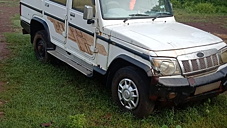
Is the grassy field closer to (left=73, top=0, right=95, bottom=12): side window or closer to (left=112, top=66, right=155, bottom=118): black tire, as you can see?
(left=112, top=66, right=155, bottom=118): black tire

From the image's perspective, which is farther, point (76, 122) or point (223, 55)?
point (223, 55)

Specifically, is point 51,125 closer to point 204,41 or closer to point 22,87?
point 22,87

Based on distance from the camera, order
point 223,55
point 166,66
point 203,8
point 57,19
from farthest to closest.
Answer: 1. point 203,8
2. point 57,19
3. point 223,55
4. point 166,66

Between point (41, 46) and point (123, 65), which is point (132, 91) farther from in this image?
point (41, 46)

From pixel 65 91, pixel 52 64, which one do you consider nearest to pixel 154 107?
pixel 65 91

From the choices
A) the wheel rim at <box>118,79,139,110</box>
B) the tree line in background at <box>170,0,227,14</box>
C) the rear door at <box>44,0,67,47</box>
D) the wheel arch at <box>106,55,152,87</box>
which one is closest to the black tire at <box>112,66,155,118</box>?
the wheel rim at <box>118,79,139,110</box>

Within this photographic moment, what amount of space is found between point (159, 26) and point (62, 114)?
6.51ft

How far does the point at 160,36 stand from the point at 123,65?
0.69 m

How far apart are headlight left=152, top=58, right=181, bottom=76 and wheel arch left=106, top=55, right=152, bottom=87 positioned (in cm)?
11

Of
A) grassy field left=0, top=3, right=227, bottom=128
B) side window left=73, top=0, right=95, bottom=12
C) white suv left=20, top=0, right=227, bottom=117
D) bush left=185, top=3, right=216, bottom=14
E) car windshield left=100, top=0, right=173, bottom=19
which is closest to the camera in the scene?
white suv left=20, top=0, right=227, bottom=117

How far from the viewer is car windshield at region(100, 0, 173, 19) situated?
18.5 ft

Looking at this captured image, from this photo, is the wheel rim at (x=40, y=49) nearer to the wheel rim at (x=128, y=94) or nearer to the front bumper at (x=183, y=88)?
the wheel rim at (x=128, y=94)

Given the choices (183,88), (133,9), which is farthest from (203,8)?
(183,88)

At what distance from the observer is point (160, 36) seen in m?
5.10
